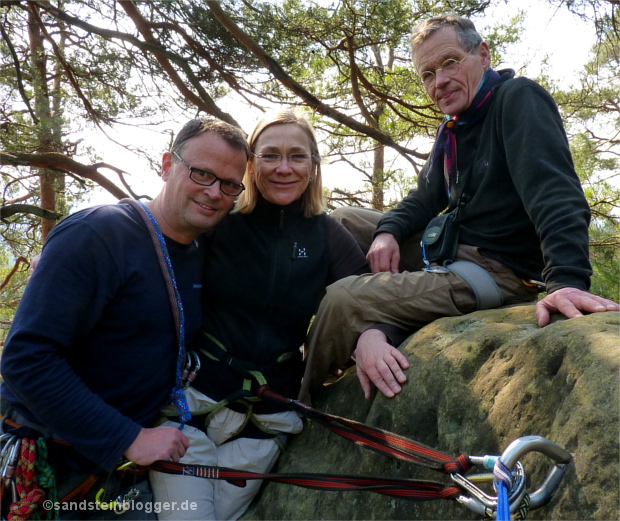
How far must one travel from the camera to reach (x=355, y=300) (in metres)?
2.29

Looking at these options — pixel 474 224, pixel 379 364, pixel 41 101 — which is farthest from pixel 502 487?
pixel 41 101

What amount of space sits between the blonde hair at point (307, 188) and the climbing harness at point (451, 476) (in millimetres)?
967

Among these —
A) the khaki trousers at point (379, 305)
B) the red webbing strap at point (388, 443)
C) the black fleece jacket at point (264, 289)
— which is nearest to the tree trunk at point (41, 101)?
the black fleece jacket at point (264, 289)

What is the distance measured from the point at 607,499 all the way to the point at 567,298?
819mm

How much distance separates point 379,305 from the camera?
2309 mm

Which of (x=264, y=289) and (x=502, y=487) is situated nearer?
(x=502, y=487)

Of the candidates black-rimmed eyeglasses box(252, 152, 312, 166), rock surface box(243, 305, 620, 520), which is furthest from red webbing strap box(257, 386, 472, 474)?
black-rimmed eyeglasses box(252, 152, 312, 166)

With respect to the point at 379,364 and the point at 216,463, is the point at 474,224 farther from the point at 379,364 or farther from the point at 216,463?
the point at 216,463

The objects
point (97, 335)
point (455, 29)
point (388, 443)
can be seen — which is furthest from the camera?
point (455, 29)

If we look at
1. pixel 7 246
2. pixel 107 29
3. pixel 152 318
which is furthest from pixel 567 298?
pixel 7 246

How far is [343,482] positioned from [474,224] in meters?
1.43

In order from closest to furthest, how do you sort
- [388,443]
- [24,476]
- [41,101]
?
[388,443], [24,476], [41,101]

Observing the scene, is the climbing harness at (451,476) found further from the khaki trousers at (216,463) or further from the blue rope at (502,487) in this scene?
the khaki trousers at (216,463)

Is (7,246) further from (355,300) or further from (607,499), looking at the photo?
(607,499)
